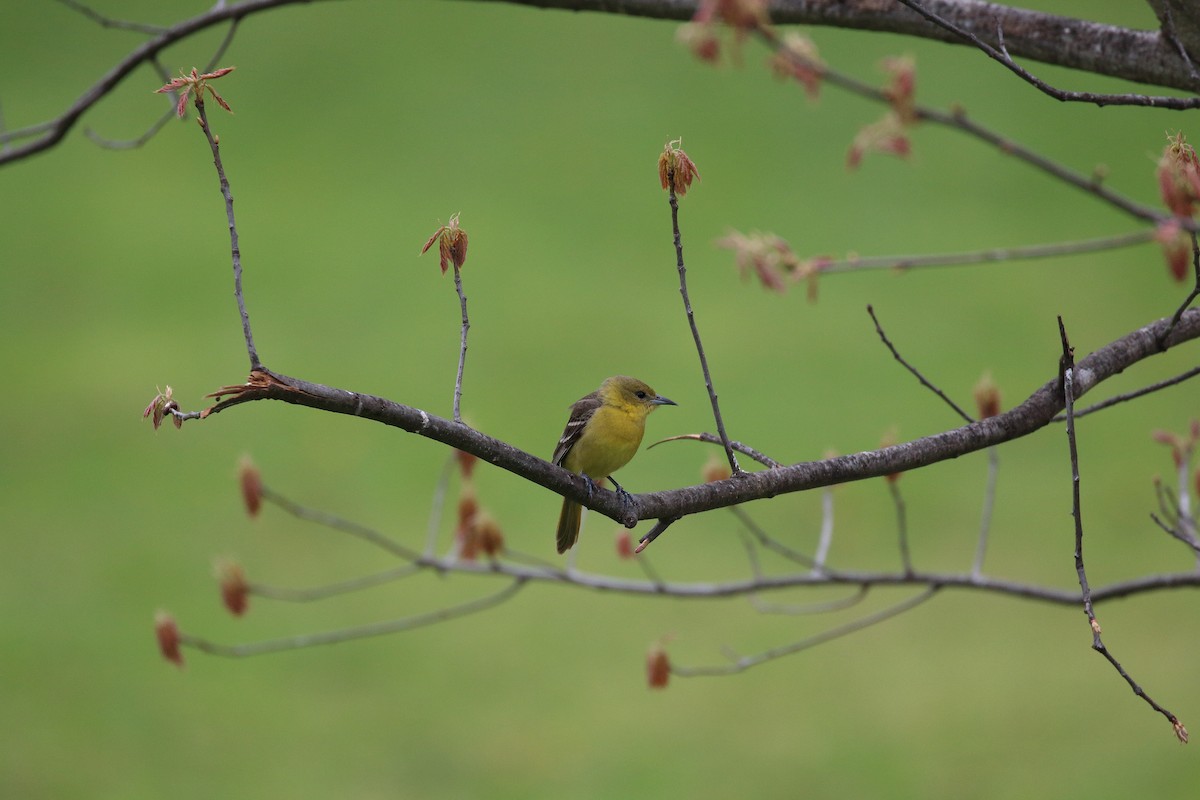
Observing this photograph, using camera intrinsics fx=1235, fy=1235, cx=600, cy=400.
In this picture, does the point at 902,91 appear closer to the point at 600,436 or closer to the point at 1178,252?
the point at 1178,252

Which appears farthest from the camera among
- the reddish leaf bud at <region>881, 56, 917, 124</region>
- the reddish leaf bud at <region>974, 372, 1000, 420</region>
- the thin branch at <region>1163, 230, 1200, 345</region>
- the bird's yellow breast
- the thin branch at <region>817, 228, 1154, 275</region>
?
the bird's yellow breast

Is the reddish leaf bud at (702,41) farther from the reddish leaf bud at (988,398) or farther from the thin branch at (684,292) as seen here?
the thin branch at (684,292)

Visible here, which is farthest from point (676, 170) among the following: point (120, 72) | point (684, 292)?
point (120, 72)

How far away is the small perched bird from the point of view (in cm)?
267

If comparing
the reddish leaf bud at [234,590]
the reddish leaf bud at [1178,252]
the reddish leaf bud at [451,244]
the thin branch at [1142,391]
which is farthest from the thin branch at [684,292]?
the reddish leaf bud at [234,590]

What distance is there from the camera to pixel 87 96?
258 cm

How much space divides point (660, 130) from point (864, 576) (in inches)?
164

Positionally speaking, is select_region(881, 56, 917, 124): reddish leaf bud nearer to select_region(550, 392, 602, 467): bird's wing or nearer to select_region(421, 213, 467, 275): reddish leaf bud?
select_region(550, 392, 602, 467): bird's wing

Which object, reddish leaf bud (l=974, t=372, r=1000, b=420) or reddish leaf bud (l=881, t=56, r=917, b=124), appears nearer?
reddish leaf bud (l=974, t=372, r=1000, b=420)

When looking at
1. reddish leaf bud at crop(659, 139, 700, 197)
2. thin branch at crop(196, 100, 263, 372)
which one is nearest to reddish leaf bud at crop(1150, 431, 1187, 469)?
reddish leaf bud at crop(659, 139, 700, 197)

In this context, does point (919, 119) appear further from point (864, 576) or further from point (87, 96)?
point (87, 96)

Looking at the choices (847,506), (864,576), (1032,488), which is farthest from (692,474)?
(864,576)

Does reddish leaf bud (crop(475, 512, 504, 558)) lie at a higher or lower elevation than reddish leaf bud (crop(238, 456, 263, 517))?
lower

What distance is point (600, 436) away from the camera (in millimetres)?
2664
